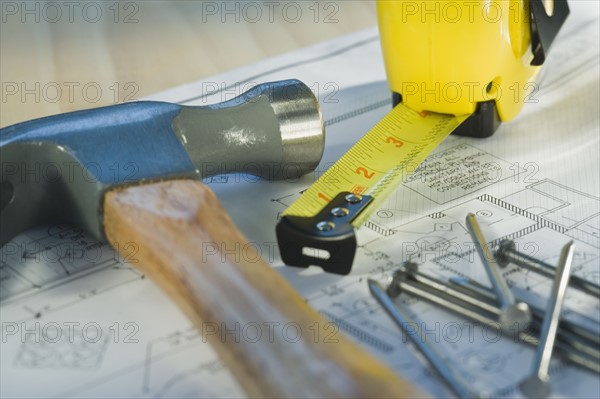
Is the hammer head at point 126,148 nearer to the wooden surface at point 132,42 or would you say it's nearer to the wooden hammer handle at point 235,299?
the wooden hammer handle at point 235,299

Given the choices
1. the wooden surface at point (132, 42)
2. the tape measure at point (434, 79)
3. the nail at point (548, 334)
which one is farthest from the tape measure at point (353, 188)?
the wooden surface at point (132, 42)

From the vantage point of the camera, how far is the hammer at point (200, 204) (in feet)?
2.11

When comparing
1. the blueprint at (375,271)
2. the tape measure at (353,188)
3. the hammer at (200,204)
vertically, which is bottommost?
the blueprint at (375,271)

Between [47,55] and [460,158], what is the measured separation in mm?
720

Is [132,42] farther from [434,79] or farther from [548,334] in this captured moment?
[548,334]

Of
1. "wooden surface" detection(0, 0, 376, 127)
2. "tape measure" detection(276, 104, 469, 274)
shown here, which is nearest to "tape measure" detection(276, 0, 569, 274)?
"tape measure" detection(276, 104, 469, 274)

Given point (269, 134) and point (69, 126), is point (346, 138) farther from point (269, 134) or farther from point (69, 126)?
point (69, 126)

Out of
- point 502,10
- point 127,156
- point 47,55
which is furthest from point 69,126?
point 47,55

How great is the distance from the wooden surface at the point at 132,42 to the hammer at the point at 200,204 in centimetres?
41

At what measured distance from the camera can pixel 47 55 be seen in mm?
1451

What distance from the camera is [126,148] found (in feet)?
2.79

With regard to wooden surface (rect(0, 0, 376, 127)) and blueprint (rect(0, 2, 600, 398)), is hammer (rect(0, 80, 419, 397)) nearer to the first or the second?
blueprint (rect(0, 2, 600, 398))

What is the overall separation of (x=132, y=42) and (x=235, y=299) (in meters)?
A: 0.89

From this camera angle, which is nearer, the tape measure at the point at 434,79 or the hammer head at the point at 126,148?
Answer: the hammer head at the point at 126,148
